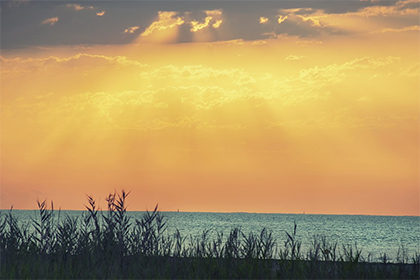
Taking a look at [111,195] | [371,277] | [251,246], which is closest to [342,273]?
[371,277]

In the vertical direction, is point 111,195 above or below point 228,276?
above

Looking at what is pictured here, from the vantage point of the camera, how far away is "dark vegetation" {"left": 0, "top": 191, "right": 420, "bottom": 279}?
13305 mm

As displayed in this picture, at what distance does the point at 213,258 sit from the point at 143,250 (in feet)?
6.15

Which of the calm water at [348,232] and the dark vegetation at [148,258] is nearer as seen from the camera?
the dark vegetation at [148,258]

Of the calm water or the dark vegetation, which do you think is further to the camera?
the calm water

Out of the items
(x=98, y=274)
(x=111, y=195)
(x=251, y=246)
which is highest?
(x=111, y=195)

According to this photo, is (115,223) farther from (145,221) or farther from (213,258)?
(213,258)

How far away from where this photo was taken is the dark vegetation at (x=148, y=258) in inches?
524

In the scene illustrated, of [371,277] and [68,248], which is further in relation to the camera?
[68,248]

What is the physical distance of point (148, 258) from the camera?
14406 millimetres

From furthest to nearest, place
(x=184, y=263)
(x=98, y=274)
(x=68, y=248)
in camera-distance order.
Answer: (x=68, y=248) → (x=184, y=263) → (x=98, y=274)

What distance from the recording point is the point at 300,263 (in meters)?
14.0

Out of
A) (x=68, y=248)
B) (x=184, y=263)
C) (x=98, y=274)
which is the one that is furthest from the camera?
(x=68, y=248)

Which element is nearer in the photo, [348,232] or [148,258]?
[148,258]
